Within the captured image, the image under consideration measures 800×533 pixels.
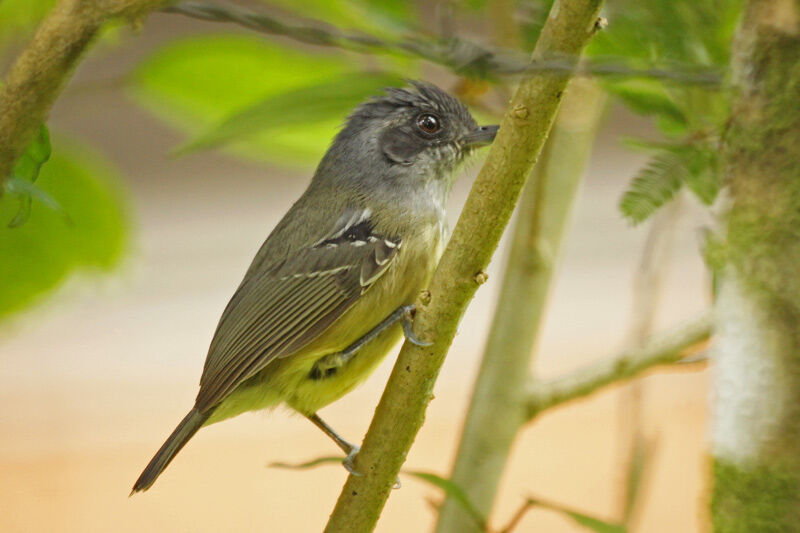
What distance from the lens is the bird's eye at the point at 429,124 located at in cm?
208

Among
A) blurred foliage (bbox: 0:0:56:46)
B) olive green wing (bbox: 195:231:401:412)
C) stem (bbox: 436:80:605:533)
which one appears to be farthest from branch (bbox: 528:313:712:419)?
blurred foliage (bbox: 0:0:56:46)

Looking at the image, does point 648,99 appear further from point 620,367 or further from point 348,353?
point 348,353

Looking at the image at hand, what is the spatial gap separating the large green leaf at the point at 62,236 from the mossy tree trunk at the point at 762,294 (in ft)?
3.25

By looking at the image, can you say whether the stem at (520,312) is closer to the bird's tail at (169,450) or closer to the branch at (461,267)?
the branch at (461,267)

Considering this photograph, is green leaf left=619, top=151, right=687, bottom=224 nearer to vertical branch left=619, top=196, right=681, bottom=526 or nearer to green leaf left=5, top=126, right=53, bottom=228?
vertical branch left=619, top=196, right=681, bottom=526

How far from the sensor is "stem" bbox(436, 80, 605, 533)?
1.57 meters

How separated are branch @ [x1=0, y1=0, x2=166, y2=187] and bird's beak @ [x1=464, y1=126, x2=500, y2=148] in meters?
1.17

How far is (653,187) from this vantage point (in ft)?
3.50

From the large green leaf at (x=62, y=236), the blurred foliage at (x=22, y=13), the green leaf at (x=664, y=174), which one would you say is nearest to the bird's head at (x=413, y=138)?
the large green leaf at (x=62, y=236)

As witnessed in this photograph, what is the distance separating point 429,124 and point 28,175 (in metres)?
1.14

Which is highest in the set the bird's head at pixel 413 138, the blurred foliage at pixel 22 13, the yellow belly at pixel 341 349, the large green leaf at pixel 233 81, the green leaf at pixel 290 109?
the bird's head at pixel 413 138

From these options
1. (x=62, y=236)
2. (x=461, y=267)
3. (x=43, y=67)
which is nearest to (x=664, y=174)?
(x=461, y=267)

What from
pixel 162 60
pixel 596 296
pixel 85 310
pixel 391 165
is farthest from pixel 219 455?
pixel 162 60

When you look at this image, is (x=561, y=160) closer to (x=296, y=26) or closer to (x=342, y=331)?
(x=342, y=331)
